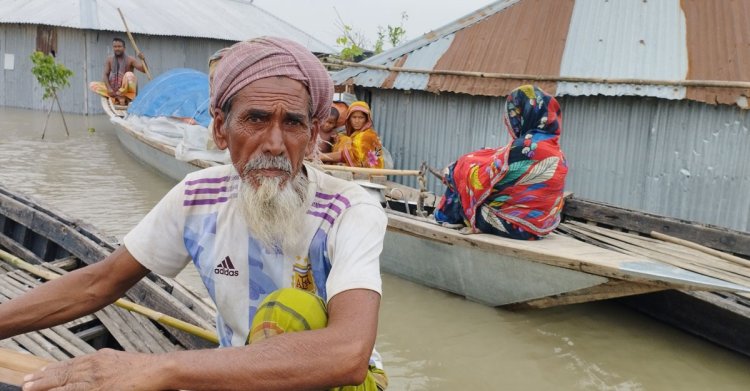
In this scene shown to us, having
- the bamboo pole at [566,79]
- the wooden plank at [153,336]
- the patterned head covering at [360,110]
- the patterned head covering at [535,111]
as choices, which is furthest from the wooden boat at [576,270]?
the wooden plank at [153,336]

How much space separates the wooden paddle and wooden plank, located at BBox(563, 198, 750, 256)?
5.01m

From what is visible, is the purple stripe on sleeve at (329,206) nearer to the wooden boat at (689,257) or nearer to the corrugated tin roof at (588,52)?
the wooden boat at (689,257)

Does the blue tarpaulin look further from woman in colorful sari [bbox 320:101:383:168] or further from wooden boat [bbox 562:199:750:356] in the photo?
wooden boat [bbox 562:199:750:356]

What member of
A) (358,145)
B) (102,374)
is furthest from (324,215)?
(358,145)

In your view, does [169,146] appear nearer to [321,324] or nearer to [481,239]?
[481,239]

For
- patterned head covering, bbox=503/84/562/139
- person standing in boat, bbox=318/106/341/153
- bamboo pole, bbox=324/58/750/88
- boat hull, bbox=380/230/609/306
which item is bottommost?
boat hull, bbox=380/230/609/306

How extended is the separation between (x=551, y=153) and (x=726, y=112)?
252 centimetres

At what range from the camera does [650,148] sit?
669 cm

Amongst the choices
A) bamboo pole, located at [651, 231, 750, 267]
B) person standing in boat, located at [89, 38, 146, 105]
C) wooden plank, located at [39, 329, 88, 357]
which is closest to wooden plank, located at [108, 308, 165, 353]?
wooden plank, located at [39, 329, 88, 357]

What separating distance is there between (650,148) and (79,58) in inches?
573

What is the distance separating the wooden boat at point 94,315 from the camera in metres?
2.81

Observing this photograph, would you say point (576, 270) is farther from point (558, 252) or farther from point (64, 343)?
point (64, 343)

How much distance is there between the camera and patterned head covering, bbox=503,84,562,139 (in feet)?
15.8

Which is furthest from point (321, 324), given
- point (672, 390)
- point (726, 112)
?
point (726, 112)
